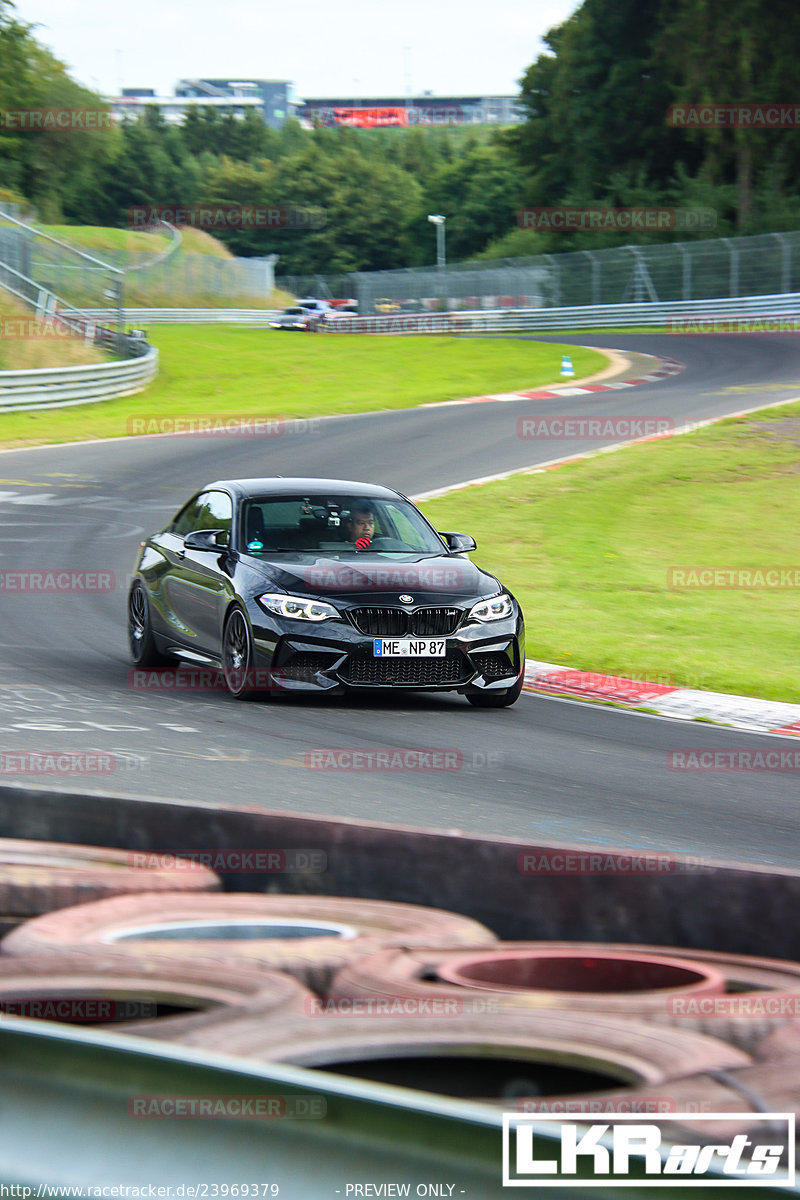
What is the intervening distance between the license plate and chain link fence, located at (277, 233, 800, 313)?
46679mm

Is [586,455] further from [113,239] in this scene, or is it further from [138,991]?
[113,239]

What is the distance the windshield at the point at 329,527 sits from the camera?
10531 mm

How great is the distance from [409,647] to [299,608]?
0.79 metres

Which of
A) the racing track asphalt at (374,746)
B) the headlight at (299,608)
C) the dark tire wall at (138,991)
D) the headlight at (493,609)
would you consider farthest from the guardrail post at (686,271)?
the dark tire wall at (138,991)

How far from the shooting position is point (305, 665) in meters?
9.65

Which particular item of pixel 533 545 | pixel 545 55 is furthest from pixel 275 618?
pixel 545 55

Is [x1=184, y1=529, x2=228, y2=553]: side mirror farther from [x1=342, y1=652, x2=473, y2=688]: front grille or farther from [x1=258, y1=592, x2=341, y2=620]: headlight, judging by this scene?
[x1=342, y1=652, x2=473, y2=688]: front grille

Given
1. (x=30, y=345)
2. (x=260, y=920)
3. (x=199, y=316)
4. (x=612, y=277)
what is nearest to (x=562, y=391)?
(x=30, y=345)

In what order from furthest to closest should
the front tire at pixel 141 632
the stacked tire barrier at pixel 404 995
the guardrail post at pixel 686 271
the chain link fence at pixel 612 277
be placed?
the guardrail post at pixel 686 271, the chain link fence at pixel 612 277, the front tire at pixel 141 632, the stacked tire barrier at pixel 404 995

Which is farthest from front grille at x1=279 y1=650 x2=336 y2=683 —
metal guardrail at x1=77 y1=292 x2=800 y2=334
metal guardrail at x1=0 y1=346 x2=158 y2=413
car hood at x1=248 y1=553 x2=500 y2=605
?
metal guardrail at x1=77 y1=292 x2=800 y2=334

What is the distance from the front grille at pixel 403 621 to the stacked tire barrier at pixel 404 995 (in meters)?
4.95

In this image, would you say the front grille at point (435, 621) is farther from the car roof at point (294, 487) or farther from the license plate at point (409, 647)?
the car roof at point (294, 487)

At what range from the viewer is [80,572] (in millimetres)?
15805

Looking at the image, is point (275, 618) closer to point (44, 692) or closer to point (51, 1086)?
point (44, 692)
